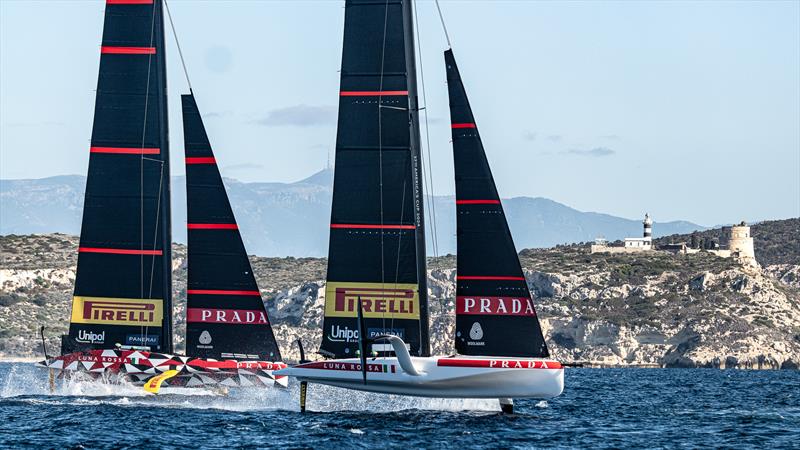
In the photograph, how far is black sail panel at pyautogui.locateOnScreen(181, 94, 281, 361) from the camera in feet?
134

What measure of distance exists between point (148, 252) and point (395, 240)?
377 inches

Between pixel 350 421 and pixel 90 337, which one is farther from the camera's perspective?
pixel 90 337

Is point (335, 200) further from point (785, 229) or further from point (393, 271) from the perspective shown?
point (785, 229)

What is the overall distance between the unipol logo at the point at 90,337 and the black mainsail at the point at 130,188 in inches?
14.2

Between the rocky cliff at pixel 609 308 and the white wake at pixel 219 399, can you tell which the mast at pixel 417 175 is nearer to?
the white wake at pixel 219 399

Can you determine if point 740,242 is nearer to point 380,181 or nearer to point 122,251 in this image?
point 122,251

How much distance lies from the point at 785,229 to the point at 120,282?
462 feet

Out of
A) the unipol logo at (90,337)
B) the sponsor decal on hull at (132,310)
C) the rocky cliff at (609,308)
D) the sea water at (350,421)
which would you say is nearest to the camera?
the sea water at (350,421)

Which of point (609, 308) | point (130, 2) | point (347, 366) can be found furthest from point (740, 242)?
point (347, 366)

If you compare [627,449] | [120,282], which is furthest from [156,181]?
[627,449]

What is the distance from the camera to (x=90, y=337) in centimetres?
4247

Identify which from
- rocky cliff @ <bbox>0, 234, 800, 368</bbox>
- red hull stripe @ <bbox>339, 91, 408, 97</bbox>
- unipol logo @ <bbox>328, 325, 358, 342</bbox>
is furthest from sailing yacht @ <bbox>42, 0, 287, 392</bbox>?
rocky cliff @ <bbox>0, 234, 800, 368</bbox>

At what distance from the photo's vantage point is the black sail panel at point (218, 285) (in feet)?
134

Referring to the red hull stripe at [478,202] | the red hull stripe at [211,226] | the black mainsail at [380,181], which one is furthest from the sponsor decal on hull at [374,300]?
the red hull stripe at [211,226]
